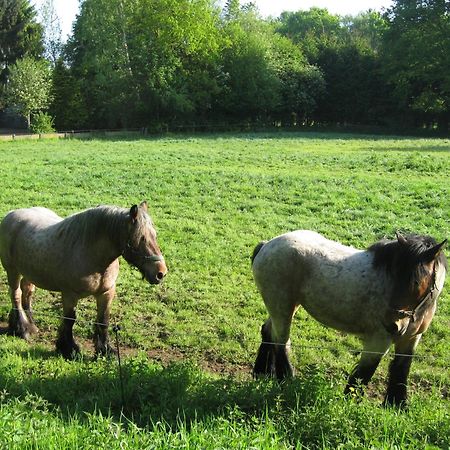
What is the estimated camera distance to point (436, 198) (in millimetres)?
15031

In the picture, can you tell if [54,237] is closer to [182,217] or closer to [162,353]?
[162,353]

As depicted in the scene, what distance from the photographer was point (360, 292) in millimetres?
5484

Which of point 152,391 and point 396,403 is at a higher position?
point 152,391

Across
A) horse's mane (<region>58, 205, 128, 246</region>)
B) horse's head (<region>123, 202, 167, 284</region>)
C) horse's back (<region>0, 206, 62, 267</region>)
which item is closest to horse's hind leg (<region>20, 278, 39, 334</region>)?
horse's back (<region>0, 206, 62, 267</region>)

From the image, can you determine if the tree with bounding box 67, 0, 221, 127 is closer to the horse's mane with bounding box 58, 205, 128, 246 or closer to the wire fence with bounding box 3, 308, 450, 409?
the horse's mane with bounding box 58, 205, 128, 246

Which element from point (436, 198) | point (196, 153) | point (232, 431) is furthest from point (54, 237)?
point (196, 153)

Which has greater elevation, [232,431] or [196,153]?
[196,153]

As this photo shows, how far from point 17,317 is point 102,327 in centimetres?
155

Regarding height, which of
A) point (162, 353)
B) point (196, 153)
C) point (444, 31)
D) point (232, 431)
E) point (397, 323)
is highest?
point (444, 31)

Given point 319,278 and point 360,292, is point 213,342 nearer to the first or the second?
point 319,278

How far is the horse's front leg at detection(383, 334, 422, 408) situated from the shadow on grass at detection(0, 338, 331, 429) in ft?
2.95

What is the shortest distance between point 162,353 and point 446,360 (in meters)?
3.89

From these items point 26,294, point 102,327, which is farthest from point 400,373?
point 26,294

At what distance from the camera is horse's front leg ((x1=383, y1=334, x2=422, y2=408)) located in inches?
219
